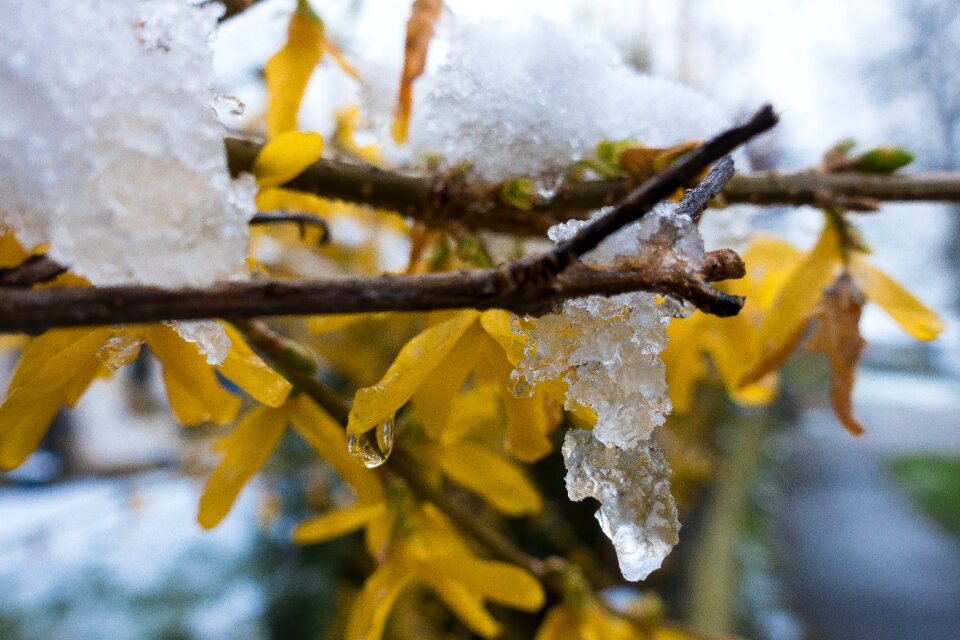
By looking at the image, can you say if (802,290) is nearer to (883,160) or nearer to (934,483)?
(883,160)

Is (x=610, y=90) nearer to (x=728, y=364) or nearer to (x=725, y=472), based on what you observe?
(x=728, y=364)

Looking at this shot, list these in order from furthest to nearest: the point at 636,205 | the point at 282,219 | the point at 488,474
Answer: the point at 488,474 < the point at 282,219 < the point at 636,205

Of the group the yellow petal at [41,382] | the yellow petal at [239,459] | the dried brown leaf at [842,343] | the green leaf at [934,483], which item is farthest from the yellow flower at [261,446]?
the green leaf at [934,483]

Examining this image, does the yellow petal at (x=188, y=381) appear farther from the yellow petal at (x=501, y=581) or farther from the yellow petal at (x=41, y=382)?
the yellow petal at (x=501, y=581)

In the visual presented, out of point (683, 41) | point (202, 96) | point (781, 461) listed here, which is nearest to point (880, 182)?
point (202, 96)

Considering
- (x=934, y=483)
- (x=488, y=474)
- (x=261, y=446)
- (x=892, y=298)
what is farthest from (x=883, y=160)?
(x=934, y=483)

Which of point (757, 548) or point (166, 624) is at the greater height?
point (166, 624)
